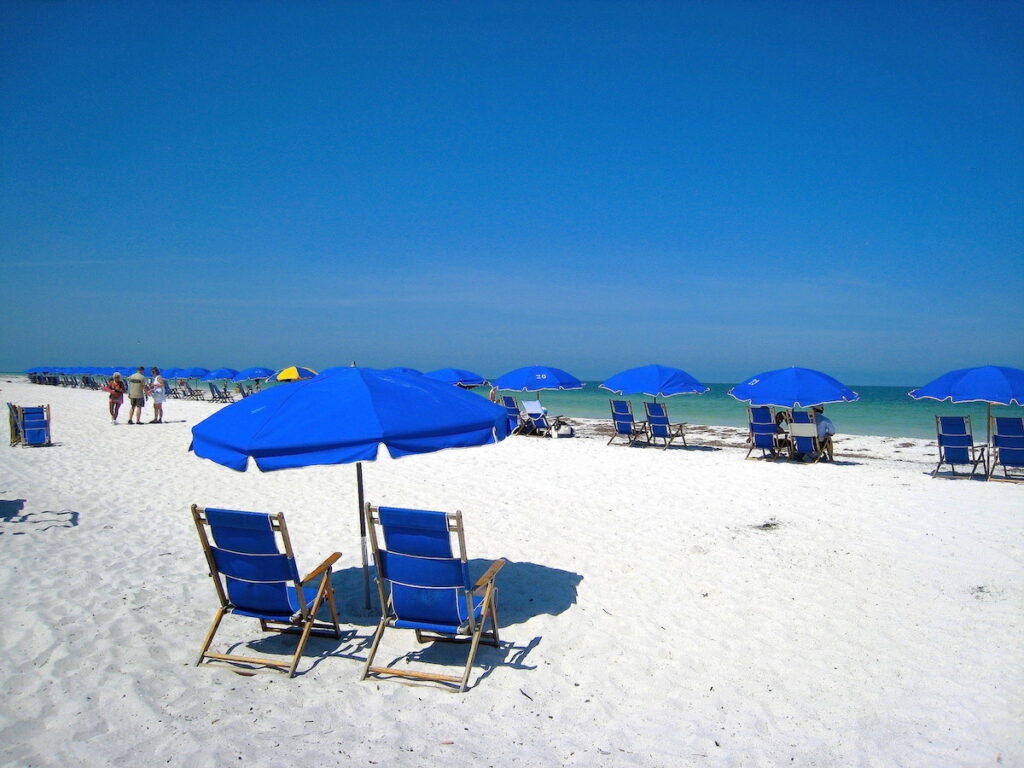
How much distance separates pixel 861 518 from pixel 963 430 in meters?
3.87

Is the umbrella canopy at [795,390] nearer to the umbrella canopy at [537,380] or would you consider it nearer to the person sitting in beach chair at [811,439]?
the person sitting in beach chair at [811,439]

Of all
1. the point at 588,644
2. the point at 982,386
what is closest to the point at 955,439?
the point at 982,386

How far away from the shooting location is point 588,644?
3.57m

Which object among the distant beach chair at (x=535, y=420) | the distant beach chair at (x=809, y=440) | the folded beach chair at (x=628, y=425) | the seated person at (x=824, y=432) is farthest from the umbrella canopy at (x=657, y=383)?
the distant beach chair at (x=535, y=420)

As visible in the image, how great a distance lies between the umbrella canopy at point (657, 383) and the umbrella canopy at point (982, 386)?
3.84 m

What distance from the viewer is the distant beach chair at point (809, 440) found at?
10.3 m

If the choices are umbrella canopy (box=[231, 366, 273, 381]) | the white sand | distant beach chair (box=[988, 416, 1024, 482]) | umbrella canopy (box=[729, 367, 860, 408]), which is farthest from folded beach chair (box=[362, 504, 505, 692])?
umbrella canopy (box=[231, 366, 273, 381])

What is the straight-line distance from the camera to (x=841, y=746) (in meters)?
2.62

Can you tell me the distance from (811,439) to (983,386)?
284cm

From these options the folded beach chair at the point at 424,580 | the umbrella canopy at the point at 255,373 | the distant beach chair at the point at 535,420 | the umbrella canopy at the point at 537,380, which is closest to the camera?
the folded beach chair at the point at 424,580

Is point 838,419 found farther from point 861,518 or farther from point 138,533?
point 138,533

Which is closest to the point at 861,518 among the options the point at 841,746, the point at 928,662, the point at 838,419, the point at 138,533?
the point at 928,662

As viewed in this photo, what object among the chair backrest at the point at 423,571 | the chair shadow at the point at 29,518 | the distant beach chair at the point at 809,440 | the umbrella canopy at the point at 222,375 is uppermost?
the umbrella canopy at the point at 222,375

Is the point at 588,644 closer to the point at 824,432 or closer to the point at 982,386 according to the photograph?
the point at 982,386
